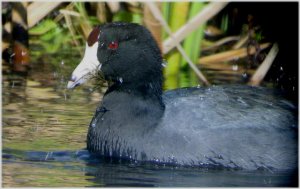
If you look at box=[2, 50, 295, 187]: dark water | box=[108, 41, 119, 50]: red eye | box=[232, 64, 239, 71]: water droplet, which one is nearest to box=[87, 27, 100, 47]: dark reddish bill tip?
box=[108, 41, 119, 50]: red eye

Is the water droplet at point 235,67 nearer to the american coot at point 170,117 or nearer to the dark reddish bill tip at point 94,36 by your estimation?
the american coot at point 170,117

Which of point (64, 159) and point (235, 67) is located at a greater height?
point (235, 67)

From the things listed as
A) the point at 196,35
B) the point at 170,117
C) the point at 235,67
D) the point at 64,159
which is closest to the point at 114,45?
the point at 170,117

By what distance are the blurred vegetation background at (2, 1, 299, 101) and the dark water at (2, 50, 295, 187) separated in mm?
1000

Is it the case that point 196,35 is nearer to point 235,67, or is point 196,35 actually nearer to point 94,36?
point 235,67

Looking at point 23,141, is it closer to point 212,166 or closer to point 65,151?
point 65,151

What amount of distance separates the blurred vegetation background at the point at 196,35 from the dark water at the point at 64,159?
1.00 meters

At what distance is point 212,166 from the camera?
543 centimetres

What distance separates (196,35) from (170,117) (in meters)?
3.24

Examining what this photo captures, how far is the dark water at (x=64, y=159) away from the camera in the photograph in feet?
16.6

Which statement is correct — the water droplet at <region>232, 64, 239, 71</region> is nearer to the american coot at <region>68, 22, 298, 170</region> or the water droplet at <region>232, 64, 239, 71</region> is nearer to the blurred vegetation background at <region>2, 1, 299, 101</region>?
the blurred vegetation background at <region>2, 1, 299, 101</region>

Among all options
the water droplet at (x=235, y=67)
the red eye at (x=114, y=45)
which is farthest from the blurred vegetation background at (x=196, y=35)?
the red eye at (x=114, y=45)

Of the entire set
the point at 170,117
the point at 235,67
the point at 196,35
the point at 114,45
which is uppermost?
the point at 196,35

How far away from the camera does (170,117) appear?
5.55 m
